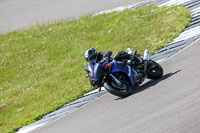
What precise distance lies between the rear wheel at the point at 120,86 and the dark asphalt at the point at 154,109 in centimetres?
21

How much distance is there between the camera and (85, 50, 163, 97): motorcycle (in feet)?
40.5

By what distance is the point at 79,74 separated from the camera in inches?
691

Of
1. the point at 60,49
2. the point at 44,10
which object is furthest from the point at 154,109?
the point at 44,10

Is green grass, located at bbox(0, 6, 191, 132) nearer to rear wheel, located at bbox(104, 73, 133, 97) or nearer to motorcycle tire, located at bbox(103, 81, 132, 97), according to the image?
rear wheel, located at bbox(104, 73, 133, 97)

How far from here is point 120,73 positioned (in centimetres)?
1259

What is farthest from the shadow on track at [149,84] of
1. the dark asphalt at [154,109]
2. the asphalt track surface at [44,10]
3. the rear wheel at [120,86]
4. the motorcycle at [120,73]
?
the asphalt track surface at [44,10]

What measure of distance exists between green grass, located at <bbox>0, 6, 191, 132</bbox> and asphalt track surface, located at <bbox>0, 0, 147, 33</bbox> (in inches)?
39.7

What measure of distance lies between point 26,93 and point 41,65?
2.90 metres

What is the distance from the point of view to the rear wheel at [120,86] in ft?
40.0

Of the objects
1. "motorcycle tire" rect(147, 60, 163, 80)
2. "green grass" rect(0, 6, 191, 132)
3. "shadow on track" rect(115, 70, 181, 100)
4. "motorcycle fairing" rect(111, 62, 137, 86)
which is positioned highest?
"motorcycle fairing" rect(111, 62, 137, 86)

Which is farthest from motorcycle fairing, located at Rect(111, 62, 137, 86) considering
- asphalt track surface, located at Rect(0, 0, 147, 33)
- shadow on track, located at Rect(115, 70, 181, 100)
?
asphalt track surface, located at Rect(0, 0, 147, 33)

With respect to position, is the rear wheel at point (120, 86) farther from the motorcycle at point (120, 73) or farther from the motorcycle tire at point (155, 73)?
the motorcycle tire at point (155, 73)

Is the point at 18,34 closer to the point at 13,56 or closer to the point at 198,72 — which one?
the point at 13,56

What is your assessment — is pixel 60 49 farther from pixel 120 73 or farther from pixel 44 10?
pixel 120 73
